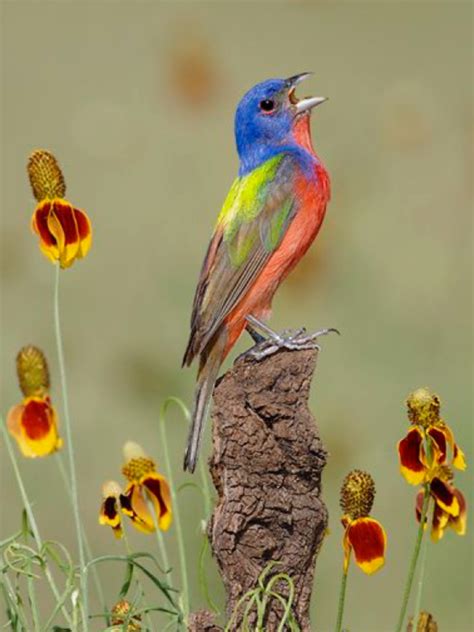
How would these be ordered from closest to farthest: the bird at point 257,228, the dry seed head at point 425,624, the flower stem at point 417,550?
the flower stem at point 417,550, the dry seed head at point 425,624, the bird at point 257,228

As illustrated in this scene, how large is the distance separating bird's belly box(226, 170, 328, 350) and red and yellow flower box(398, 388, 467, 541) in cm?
110

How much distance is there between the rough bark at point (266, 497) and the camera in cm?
387

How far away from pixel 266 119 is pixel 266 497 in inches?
61.8

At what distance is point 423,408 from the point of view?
12.3ft

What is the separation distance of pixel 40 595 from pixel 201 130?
212 inches

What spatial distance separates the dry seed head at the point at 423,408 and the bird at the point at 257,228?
77cm

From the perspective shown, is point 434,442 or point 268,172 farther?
point 268,172

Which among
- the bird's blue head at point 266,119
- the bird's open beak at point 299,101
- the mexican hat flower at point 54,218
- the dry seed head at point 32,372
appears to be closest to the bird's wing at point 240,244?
the bird's blue head at point 266,119

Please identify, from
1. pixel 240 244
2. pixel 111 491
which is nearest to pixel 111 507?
pixel 111 491

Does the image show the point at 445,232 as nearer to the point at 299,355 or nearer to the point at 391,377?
the point at 391,377

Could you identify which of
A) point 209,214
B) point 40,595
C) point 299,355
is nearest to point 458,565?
point 40,595

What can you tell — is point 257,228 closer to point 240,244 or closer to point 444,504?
point 240,244

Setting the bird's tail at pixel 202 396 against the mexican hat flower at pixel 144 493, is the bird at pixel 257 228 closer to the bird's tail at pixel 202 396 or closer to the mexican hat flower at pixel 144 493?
the bird's tail at pixel 202 396

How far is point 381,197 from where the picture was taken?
10.7 m
